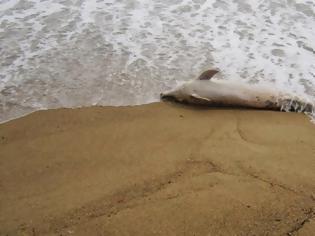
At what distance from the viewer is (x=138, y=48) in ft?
20.8

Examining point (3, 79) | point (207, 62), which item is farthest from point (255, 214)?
point (3, 79)

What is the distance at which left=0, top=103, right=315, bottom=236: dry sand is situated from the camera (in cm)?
343

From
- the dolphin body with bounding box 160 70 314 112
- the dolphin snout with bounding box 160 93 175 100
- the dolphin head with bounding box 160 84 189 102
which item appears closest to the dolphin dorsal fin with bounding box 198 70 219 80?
the dolphin body with bounding box 160 70 314 112

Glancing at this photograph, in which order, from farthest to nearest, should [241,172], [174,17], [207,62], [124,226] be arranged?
[174,17] → [207,62] → [241,172] → [124,226]

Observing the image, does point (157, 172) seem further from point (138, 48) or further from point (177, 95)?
point (138, 48)

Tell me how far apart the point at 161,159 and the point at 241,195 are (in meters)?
0.85

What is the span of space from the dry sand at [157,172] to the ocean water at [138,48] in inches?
20.2

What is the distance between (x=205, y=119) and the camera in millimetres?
4980

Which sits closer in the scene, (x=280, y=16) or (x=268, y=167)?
(x=268, y=167)

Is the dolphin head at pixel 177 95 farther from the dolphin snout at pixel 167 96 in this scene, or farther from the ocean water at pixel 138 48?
the ocean water at pixel 138 48

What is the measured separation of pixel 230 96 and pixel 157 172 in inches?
65.7

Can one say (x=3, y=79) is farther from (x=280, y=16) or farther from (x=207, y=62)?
(x=280, y=16)

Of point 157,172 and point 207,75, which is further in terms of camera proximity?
point 207,75

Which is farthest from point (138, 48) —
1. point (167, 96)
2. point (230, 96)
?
point (230, 96)
